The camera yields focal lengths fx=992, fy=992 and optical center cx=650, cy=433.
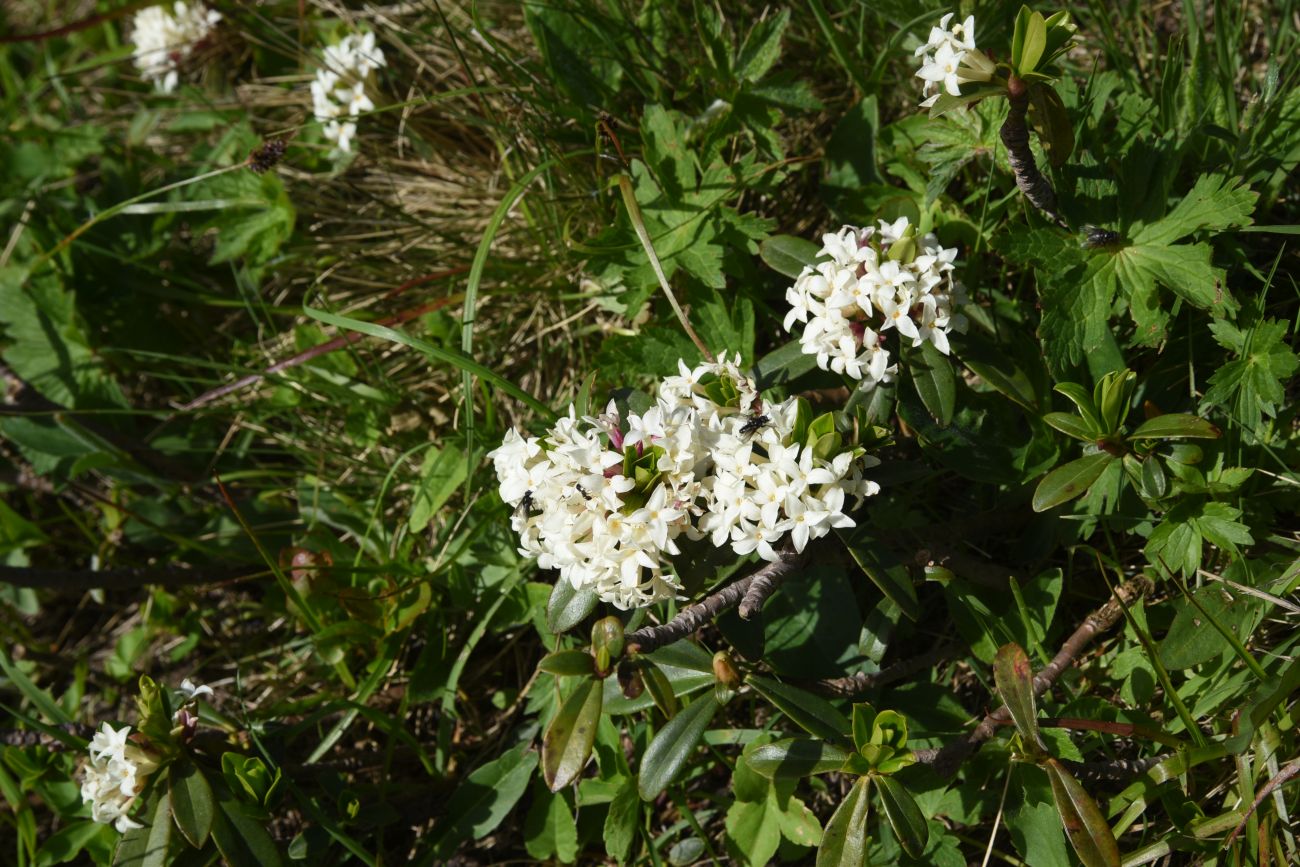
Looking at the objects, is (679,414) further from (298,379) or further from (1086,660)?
(298,379)

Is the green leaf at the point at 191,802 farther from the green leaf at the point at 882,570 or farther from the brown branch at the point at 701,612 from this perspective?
the green leaf at the point at 882,570

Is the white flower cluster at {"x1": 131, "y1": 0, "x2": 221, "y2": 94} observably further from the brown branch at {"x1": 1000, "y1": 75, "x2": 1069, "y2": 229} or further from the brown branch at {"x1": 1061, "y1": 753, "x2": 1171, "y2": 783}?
the brown branch at {"x1": 1061, "y1": 753, "x2": 1171, "y2": 783}

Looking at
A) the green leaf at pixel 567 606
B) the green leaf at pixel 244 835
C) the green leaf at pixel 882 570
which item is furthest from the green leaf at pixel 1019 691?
the green leaf at pixel 244 835

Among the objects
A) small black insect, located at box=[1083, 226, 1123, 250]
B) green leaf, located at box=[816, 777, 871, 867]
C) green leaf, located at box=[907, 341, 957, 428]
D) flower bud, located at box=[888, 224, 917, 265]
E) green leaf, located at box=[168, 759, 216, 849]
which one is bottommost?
green leaf, located at box=[816, 777, 871, 867]

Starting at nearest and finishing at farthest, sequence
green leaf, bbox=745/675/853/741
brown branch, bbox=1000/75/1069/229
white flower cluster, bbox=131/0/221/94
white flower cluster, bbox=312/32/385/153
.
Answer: brown branch, bbox=1000/75/1069/229 < green leaf, bbox=745/675/853/741 < white flower cluster, bbox=312/32/385/153 < white flower cluster, bbox=131/0/221/94

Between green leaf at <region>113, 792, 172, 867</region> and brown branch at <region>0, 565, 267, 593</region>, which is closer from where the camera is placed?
green leaf at <region>113, 792, 172, 867</region>

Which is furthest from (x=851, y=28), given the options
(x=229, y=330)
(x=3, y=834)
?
(x=3, y=834)

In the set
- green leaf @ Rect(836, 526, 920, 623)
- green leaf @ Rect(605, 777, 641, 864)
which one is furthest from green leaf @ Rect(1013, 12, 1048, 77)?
green leaf @ Rect(605, 777, 641, 864)
